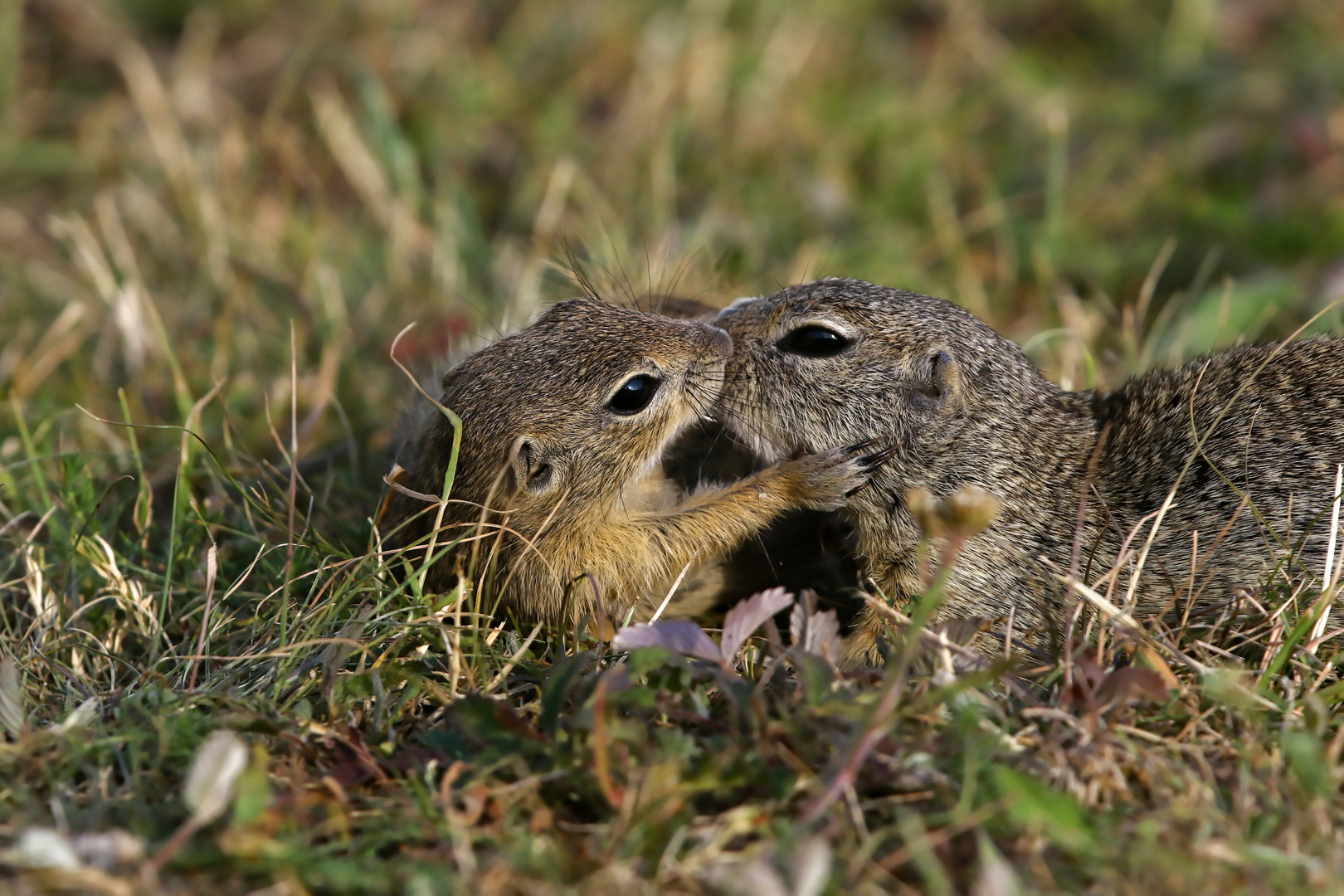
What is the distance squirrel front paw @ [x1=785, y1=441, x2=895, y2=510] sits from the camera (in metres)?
4.03

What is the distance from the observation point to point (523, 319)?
5.26m

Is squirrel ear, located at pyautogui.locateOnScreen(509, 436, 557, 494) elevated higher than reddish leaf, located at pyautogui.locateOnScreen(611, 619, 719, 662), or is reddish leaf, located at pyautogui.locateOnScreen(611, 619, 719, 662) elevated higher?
squirrel ear, located at pyautogui.locateOnScreen(509, 436, 557, 494)

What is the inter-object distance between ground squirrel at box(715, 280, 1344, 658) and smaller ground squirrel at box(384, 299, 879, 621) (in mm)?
165

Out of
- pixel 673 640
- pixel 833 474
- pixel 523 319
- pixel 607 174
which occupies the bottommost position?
pixel 673 640

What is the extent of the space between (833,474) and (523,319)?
180 cm

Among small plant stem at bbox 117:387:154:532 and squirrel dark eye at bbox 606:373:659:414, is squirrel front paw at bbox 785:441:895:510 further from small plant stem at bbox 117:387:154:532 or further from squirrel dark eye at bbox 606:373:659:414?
small plant stem at bbox 117:387:154:532

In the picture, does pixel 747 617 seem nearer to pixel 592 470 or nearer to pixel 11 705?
pixel 592 470

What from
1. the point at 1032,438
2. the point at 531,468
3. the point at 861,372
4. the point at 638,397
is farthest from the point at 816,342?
the point at 531,468

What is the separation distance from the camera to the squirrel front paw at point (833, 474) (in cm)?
403

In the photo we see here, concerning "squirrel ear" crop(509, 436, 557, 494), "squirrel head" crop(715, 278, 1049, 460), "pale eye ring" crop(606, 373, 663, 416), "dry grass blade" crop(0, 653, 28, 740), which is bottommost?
"dry grass blade" crop(0, 653, 28, 740)

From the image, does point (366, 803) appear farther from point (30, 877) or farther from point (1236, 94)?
point (1236, 94)

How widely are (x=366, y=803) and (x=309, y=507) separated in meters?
1.32

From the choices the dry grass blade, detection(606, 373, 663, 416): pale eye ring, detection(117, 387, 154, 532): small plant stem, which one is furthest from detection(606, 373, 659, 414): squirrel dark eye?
the dry grass blade

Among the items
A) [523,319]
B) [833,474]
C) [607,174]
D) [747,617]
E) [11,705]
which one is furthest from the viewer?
[607,174]
